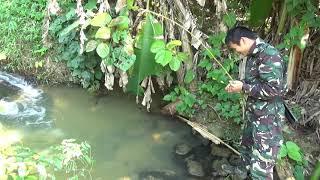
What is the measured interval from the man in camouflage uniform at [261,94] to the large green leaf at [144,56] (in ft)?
3.41

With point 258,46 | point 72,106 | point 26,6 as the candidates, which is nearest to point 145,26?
point 258,46

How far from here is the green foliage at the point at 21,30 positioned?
5820mm

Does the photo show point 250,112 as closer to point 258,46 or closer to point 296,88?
point 258,46

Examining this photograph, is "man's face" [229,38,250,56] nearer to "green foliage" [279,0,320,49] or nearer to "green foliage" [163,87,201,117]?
"green foliage" [279,0,320,49]

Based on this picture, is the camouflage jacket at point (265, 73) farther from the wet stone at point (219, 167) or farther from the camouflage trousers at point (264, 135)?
the wet stone at point (219, 167)

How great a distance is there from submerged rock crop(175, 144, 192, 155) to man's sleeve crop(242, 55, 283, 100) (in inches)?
58.6

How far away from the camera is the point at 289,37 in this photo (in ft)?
14.7

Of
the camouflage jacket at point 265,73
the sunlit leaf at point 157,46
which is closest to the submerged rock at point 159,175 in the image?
the sunlit leaf at point 157,46

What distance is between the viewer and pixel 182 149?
4.80m

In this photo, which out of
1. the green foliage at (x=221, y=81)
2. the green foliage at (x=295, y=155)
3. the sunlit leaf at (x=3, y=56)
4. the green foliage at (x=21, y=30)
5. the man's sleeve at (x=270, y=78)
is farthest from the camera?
the green foliage at (x=21, y=30)

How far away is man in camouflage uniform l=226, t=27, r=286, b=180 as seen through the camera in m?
3.41

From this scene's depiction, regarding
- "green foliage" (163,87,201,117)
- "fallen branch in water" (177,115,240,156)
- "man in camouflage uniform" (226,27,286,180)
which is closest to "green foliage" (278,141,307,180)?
"man in camouflage uniform" (226,27,286,180)

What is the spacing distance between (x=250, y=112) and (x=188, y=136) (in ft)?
4.42

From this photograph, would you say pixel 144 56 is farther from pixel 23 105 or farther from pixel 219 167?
pixel 23 105
